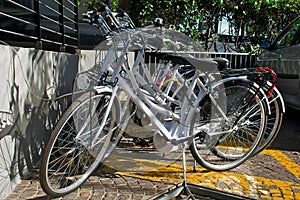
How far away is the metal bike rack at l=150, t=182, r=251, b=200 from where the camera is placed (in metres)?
2.58

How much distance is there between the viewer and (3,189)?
2.51 m

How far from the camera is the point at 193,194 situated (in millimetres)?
2711

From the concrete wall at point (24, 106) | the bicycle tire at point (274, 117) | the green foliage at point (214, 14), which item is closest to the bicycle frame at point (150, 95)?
the bicycle tire at point (274, 117)

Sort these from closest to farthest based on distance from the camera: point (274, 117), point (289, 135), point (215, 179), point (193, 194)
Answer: point (193, 194) → point (215, 179) → point (274, 117) → point (289, 135)

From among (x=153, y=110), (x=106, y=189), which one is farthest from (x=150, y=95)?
(x=106, y=189)

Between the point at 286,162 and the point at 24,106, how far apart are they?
2964mm

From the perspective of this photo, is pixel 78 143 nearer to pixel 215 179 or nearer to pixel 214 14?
pixel 215 179

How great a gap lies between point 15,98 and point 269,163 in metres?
2.82

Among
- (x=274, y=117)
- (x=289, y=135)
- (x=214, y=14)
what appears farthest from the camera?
(x=214, y=14)

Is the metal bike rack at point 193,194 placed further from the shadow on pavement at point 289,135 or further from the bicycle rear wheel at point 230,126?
the shadow on pavement at point 289,135

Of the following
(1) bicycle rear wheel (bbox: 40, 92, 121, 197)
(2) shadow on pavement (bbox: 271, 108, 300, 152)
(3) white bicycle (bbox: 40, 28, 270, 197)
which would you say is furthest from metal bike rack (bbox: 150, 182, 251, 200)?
(2) shadow on pavement (bbox: 271, 108, 300, 152)

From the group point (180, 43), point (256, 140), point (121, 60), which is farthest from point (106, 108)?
point (256, 140)

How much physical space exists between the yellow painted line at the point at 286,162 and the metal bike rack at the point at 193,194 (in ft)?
3.59

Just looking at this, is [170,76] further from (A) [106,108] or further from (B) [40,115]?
(B) [40,115]
